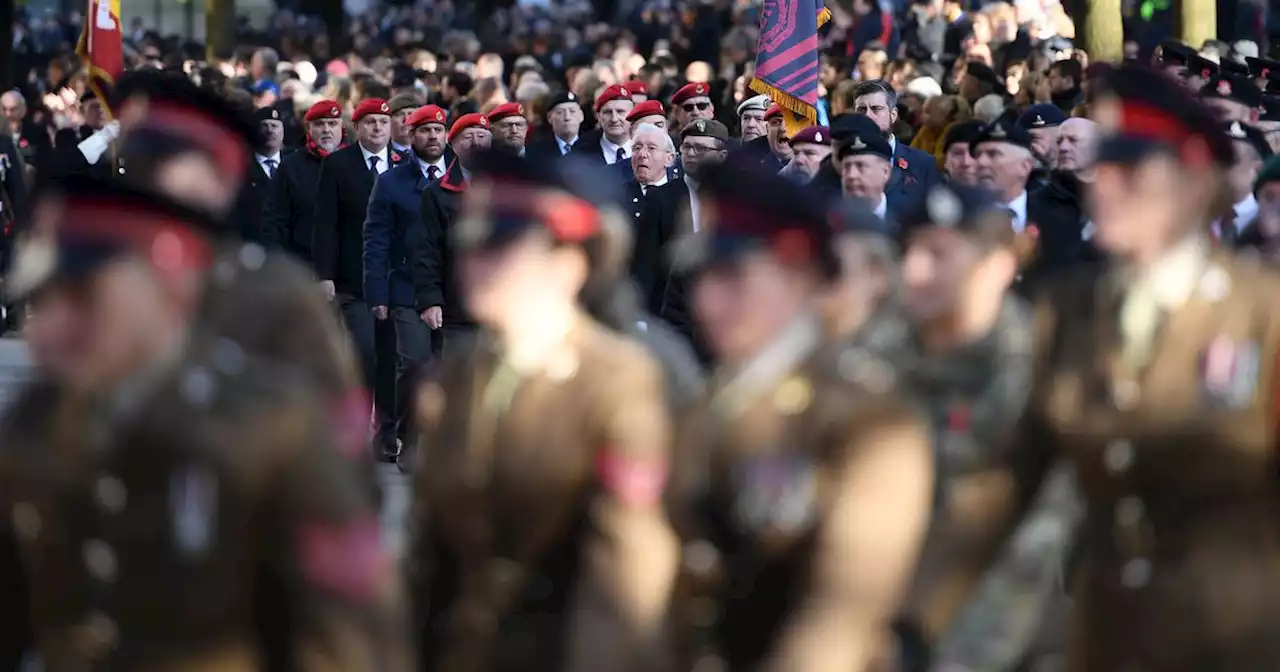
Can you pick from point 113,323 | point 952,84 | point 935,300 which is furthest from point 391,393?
point 113,323

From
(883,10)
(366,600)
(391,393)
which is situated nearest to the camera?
(366,600)

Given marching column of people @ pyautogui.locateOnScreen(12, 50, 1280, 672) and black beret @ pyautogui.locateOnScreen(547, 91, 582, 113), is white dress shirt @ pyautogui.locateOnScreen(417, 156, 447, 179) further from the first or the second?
marching column of people @ pyautogui.locateOnScreen(12, 50, 1280, 672)

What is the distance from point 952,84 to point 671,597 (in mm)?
16386

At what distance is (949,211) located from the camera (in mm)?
8305

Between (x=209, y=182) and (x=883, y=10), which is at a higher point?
(x=209, y=182)

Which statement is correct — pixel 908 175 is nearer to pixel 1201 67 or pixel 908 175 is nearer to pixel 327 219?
pixel 1201 67

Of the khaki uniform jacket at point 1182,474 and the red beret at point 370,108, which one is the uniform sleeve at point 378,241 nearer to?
the red beret at point 370,108

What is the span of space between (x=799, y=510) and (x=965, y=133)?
6.98 meters

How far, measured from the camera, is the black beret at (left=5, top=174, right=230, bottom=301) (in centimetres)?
486

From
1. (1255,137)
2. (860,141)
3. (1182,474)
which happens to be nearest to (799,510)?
(1182,474)

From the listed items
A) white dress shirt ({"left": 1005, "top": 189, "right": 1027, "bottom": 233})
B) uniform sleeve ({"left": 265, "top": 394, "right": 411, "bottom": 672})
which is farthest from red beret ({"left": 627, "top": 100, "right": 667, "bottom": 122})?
uniform sleeve ({"left": 265, "top": 394, "right": 411, "bottom": 672})

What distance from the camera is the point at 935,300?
8281 mm

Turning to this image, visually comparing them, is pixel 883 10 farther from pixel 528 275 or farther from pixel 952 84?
pixel 528 275

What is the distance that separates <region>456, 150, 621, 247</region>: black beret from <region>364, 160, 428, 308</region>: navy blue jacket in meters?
9.34
